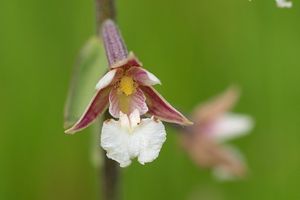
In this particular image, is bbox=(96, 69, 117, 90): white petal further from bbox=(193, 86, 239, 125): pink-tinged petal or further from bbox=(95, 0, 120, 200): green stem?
bbox=(193, 86, 239, 125): pink-tinged petal

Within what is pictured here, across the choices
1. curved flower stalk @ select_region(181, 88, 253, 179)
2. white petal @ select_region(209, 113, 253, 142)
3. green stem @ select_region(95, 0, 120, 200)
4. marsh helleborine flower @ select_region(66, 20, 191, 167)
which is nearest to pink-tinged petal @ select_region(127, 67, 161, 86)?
marsh helleborine flower @ select_region(66, 20, 191, 167)

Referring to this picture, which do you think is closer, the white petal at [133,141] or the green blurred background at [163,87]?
the white petal at [133,141]

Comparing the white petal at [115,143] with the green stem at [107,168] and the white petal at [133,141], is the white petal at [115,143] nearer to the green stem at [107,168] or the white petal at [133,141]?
the white petal at [133,141]

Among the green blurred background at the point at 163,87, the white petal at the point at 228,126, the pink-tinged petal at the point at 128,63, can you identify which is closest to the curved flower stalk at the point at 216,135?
the white petal at the point at 228,126

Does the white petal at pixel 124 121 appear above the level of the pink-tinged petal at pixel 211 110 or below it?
below

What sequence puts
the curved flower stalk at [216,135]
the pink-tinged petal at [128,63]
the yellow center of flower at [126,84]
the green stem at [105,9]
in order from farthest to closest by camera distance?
the curved flower stalk at [216,135] < the green stem at [105,9] < the yellow center of flower at [126,84] < the pink-tinged petal at [128,63]

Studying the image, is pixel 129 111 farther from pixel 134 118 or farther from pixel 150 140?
pixel 150 140
